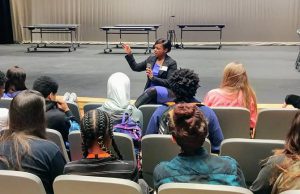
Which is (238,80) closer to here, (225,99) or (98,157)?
(225,99)

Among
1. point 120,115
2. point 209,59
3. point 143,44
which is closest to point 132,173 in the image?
point 120,115

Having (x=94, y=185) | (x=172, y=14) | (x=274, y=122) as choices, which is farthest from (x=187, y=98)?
(x=172, y=14)

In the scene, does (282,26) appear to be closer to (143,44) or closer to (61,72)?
(143,44)

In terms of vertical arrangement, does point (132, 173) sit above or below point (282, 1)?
below

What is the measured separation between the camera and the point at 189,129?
1.68 m

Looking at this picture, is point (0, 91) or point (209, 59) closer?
point (0, 91)

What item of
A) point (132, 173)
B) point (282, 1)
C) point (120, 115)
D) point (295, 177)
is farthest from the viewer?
point (282, 1)

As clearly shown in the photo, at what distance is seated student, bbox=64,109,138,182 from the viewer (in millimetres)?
1766

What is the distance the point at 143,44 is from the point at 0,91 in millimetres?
10512

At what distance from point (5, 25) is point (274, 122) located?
13030 millimetres

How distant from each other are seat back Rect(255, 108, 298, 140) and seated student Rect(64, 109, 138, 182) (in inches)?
56.1

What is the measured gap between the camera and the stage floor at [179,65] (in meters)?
6.35

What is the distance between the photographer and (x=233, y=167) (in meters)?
1.68

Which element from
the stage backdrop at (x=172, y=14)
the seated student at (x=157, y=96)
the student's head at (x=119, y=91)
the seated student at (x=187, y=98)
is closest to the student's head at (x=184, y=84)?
the seated student at (x=187, y=98)
